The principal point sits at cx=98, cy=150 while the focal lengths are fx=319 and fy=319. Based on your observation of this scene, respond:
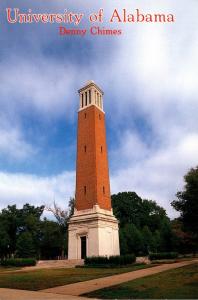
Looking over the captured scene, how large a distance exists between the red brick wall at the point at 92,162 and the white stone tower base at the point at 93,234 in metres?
1.17

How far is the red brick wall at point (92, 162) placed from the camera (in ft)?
115

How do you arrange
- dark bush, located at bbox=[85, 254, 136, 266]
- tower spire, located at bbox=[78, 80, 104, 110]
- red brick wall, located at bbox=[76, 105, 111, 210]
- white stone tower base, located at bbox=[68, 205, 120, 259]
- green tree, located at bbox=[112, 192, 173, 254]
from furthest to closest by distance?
green tree, located at bbox=[112, 192, 173, 254] < tower spire, located at bbox=[78, 80, 104, 110] < red brick wall, located at bbox=[76, 105, 111, 210] < white stone tower base, located at bbox=[68, 205, 120, 259] < dark bush, located at bbox=[85, 254, 136, 266]

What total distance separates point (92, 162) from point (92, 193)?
11.8ft

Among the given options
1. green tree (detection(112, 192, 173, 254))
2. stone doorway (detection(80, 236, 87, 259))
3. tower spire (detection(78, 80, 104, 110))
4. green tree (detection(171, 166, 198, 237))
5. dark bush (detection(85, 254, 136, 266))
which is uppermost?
tower spire (detection(78, 80, 104, 110))

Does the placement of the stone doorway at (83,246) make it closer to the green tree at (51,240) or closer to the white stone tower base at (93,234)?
the white stone tower base at (93,234)

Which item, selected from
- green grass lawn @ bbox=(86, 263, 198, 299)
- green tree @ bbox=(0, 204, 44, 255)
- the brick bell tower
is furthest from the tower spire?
green grass lawn @ bbox=(86, 263, 198, 299)

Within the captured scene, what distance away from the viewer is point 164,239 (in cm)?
4441

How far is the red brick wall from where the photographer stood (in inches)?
1383

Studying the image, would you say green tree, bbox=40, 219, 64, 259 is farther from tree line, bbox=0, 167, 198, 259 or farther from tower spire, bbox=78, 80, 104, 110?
tower spire, bbox=78, 80, 104, 110

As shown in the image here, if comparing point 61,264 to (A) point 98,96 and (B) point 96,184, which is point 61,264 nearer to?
(B) point 96,184

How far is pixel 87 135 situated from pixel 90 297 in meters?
29.0

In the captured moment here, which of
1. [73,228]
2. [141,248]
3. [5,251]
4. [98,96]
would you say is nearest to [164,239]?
[141,248]

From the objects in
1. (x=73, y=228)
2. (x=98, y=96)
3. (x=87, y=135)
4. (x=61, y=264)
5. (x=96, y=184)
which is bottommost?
(x=61, y=264)

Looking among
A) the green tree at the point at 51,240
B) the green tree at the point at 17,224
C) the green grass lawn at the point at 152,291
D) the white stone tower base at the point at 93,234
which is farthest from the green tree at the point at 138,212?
the green grass lawn at the point at 152,291
